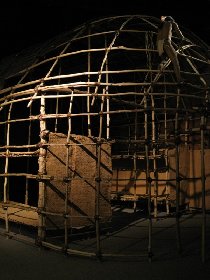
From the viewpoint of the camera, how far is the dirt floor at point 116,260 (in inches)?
172

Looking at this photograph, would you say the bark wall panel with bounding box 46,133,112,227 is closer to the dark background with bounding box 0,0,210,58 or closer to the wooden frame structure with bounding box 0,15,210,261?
the wooden frame structure with bounding box 0,15,210,261

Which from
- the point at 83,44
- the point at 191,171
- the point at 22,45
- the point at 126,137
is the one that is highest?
the point at 22,45

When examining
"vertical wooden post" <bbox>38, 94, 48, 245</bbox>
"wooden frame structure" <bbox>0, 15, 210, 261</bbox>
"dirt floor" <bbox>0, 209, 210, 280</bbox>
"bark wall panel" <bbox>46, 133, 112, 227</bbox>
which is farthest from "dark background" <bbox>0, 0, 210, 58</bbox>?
"dirt floor" <bbox>0, 209, 210, 280</bbox>

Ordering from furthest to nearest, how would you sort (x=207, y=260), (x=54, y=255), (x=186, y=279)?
(x=54, y=255) → (x=207, y=260) → (x=186, y=279)

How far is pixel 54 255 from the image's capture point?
209 inches

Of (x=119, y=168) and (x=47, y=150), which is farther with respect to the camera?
(x=119, y=168)

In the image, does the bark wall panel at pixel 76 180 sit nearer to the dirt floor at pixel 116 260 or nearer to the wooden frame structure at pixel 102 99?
the wooden frame structure at pixel 102 99

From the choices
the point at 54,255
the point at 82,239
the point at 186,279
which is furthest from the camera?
the point at 82,239

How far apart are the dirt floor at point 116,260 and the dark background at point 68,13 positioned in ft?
18.6

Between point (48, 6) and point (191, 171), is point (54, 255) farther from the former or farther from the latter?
point (48, 6)

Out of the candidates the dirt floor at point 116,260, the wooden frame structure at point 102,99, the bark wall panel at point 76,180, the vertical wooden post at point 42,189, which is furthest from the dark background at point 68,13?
the dirt floor at point 116,260

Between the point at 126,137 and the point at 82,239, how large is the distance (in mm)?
5403

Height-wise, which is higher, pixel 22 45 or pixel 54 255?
pixel 22 45

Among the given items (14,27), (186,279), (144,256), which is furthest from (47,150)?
(14,27)
